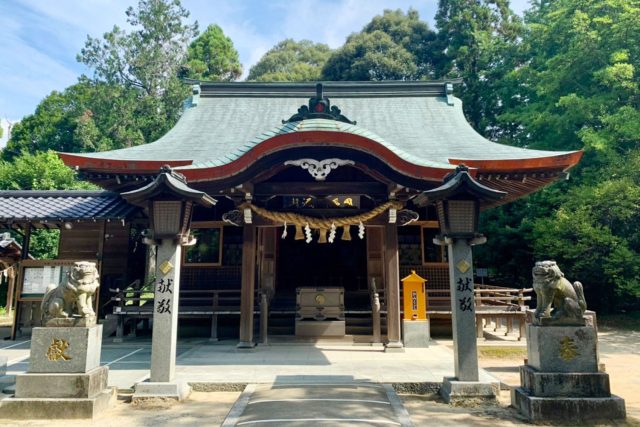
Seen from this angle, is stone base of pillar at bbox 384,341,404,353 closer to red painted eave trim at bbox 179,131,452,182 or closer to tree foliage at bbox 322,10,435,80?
red painted eave trim at bbox 179,131,452,182

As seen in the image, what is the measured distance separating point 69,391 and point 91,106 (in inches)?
1161

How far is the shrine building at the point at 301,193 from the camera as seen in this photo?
8453 mm

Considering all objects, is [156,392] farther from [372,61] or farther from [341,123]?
[372,61]

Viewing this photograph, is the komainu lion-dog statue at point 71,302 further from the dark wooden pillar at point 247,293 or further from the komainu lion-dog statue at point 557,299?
the komainu lion-dog statue at point 557,299

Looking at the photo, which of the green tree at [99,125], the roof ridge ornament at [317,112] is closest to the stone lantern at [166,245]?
the roof ridge ornament at [317,112]

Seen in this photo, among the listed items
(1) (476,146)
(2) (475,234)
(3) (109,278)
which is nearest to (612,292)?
(1) (476,146)

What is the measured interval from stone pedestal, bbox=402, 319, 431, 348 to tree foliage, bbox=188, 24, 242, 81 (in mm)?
31666

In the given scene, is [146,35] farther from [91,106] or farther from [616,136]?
[616,136]

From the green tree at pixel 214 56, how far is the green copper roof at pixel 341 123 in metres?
21.3

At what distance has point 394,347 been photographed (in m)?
9.27

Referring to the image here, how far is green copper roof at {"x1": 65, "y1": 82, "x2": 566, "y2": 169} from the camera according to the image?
11234mm

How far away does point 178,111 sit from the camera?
98.6ft

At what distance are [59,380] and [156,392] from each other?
1.35 meters

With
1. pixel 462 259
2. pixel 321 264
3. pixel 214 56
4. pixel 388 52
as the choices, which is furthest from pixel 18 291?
pixel 388 52
